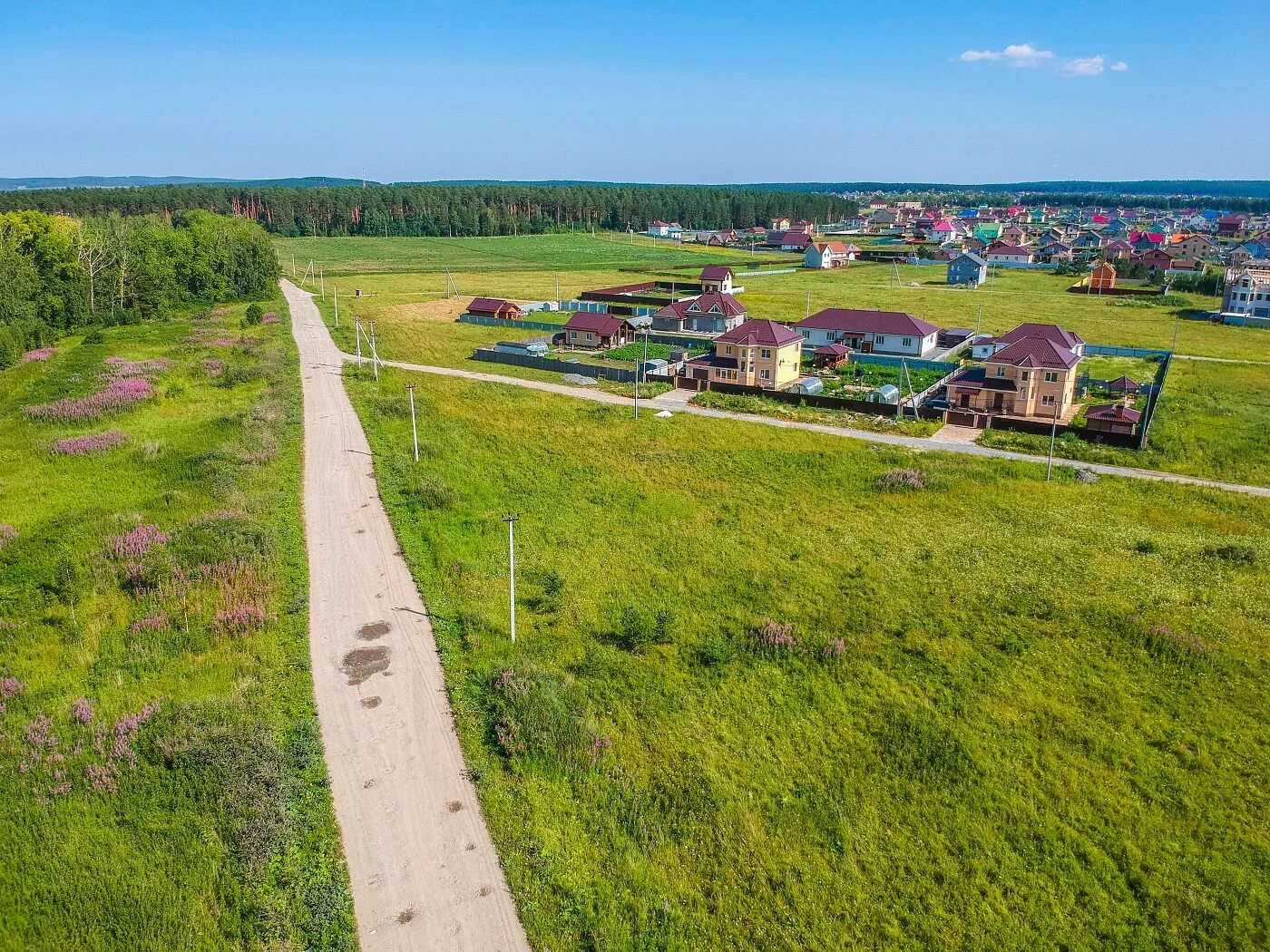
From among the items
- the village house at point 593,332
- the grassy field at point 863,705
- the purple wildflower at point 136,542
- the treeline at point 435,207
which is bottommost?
the grassy field at point 863,705

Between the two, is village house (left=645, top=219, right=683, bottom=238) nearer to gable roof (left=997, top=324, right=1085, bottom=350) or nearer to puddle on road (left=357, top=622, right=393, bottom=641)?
gable roof (left=997, top=324, right=1085, bottom=350)

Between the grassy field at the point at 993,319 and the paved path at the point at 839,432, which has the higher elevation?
the grassy field at the point at 993,319

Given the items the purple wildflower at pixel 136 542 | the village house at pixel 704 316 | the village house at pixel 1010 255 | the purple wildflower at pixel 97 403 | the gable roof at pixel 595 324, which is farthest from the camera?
the village house at pixel 1010 255

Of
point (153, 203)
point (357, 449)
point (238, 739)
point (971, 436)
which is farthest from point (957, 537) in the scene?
point (153, 203)

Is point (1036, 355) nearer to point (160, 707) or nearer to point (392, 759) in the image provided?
point (392, 759)

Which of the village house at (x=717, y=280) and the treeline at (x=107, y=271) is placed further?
the village house at (x=717, y=280)

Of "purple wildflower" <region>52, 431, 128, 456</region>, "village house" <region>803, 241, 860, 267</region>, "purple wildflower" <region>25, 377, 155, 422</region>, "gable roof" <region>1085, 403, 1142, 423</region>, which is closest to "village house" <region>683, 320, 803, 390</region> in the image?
"gable roof" <region>1085, 403, 1142, 423</region>

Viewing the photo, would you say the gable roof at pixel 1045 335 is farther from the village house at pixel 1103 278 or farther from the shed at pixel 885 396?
the village house at pixel 1103 278

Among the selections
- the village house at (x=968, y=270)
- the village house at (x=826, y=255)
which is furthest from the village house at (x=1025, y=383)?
the village house at (x=826, y=255)
